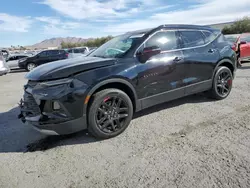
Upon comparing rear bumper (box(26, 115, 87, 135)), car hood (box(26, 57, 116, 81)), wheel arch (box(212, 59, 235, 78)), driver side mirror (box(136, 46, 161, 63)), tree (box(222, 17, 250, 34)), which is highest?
tree (box(222, 17, 250, 34))

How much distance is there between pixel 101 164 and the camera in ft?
8.86

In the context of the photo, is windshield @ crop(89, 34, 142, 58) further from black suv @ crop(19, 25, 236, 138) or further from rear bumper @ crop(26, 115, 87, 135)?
rear bumper @ crop(26, 115, 87, 135)

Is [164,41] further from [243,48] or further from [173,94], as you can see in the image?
[243,48]

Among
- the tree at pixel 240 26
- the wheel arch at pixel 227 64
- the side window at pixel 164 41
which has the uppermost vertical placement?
the tree at pixel 240 26

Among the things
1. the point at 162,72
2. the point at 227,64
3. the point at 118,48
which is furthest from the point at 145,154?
the point at 227,64

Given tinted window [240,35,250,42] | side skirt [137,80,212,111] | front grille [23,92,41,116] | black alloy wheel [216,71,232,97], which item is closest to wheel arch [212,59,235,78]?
black alloy wheel [216,71,232,97]

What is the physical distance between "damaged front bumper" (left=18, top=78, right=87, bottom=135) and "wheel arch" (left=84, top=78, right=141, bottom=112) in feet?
0.65

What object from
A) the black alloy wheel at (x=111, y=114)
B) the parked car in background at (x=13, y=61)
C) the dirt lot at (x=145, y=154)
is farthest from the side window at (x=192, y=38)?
the parked car in background at (x=13, y=61)

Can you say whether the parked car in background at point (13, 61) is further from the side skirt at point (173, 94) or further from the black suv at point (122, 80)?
the side skirt at point (173, 94)

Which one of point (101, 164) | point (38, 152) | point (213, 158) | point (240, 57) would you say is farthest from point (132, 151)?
point (240, 57)

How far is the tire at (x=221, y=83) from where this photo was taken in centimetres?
471

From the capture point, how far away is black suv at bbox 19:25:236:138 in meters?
3.00

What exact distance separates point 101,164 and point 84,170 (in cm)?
23

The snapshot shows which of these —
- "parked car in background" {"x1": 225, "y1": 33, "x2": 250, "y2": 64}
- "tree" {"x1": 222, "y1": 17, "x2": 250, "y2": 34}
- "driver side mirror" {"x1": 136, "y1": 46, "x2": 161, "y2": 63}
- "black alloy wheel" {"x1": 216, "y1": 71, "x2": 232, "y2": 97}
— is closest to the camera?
"driver side mirror" {"x1": 136, "y1": 46, "x2": 161, "y2": 63}
